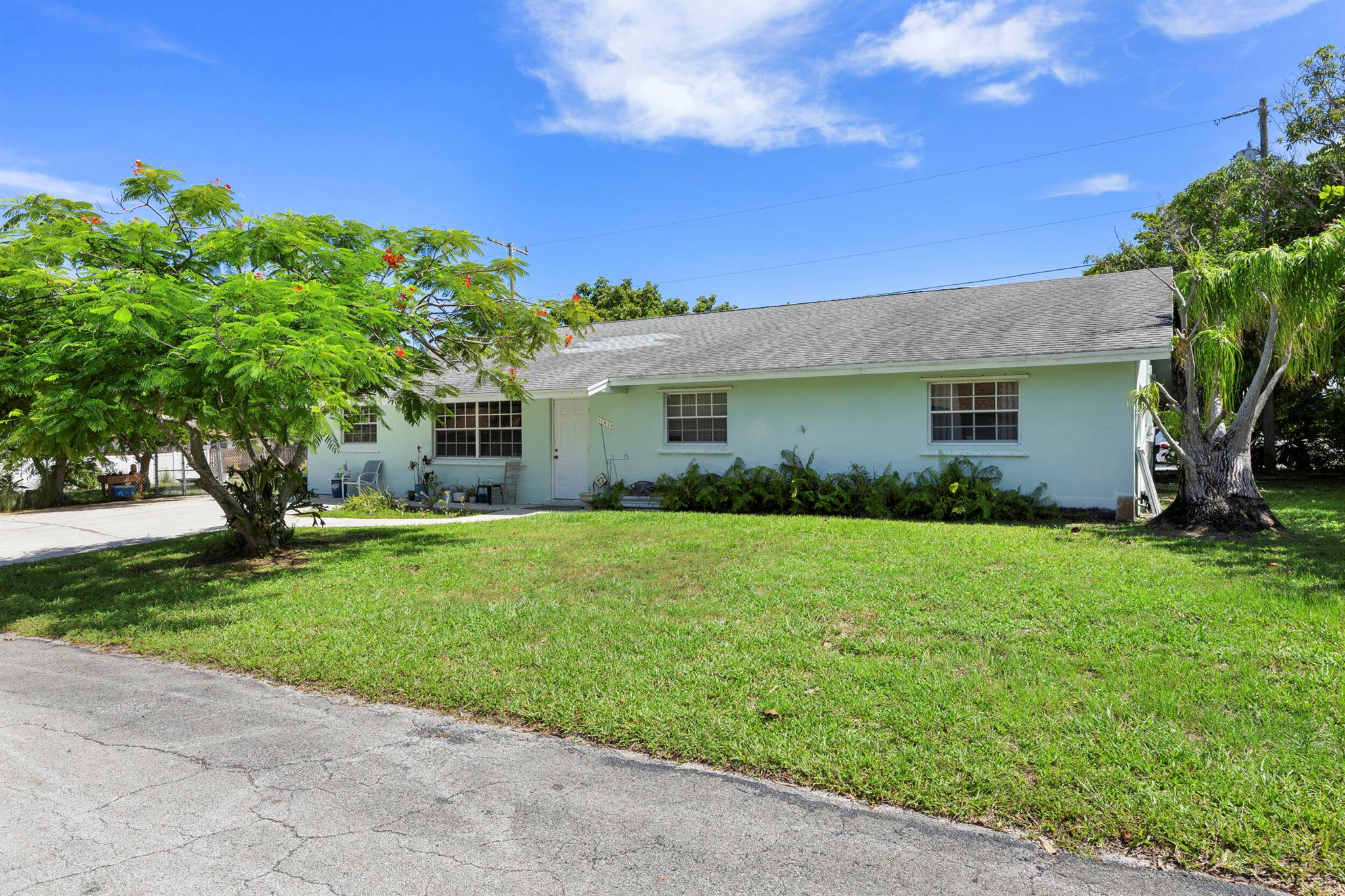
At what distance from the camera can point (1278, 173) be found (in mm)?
20078

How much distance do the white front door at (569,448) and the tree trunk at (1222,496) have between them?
36.9 feet

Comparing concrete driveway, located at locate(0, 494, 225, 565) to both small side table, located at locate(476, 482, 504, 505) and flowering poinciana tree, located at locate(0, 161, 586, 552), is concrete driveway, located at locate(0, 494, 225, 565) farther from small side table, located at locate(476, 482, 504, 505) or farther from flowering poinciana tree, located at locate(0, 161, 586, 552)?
small side table, located at locate(476, 482, 504, 505)

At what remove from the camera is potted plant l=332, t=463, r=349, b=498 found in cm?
2050

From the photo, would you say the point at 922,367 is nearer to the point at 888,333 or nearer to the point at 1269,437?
the point at 888,333

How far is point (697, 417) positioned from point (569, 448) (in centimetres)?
324

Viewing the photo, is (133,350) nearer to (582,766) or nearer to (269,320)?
(269,320)

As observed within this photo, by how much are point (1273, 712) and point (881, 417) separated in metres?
10.3

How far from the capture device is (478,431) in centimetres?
1867

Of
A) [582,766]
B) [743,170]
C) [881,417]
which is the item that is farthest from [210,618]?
[743,170]

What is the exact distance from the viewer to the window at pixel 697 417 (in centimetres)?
1608

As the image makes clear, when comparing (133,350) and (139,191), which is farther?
(139,191)

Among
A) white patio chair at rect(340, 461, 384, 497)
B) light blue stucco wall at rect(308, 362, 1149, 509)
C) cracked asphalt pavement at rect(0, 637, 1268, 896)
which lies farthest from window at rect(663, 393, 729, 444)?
cracked asphalt pavement at rect(0, 637, 1268, 896)

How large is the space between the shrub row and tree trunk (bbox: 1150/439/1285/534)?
2.15 meters

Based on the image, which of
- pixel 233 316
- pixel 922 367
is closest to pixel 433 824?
pixel 233 316
